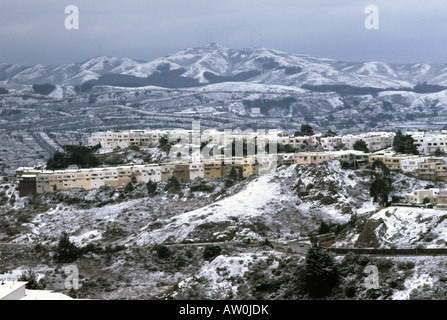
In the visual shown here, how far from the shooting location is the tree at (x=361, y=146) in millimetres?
44384

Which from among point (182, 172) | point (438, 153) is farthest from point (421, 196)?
point (182, 172)

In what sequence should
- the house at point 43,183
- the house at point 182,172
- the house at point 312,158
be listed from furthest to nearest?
the house at point 43,183 → the house at point 182,172 → the house at point 312,158

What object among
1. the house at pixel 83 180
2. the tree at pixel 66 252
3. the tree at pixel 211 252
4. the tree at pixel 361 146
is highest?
the tree at pixel 361 146

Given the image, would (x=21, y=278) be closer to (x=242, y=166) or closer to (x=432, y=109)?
(x=242, y=166)

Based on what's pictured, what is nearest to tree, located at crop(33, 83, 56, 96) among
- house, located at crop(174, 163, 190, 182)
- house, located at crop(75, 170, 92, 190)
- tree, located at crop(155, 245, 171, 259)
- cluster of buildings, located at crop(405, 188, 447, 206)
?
house, located at crop(75, 170, 92, 190)

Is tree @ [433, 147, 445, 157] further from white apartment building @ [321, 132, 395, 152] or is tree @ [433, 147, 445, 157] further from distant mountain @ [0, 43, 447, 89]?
distant mountain @ [0, 43, 447, 89]

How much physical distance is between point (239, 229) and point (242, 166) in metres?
10.9

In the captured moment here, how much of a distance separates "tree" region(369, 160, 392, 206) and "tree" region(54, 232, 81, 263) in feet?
39.6

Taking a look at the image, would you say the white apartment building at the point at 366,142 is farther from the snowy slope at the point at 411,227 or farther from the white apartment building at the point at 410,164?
the snowy slope at the point at 411,227

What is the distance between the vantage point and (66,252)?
31.5m

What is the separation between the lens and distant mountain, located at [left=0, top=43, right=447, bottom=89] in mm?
154125

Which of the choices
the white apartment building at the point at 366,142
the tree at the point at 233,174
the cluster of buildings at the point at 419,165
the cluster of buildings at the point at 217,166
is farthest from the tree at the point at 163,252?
the white apartment building at the point at 366,142

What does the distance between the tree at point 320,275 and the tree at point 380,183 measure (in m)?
12.0

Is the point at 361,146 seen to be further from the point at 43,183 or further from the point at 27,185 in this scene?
the point at 27,185
